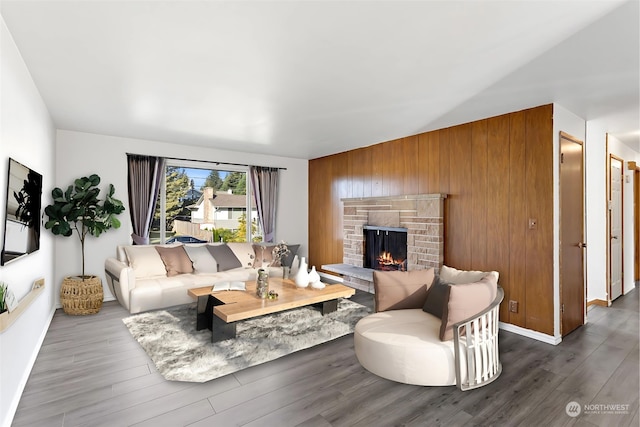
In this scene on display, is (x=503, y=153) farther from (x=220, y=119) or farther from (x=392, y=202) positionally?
(x=220, y=119)

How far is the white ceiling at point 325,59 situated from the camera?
6.51ft

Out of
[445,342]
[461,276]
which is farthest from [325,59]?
[445,342]

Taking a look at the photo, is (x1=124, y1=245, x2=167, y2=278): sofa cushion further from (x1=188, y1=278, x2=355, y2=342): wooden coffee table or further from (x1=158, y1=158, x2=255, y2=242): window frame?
(x1=188, y1=278, x2=355, y2=342): wooden coffee table

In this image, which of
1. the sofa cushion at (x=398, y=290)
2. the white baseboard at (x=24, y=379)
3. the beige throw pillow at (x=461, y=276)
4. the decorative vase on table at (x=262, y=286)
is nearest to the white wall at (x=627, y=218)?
the beige throw pillow at (x=461, y=276)

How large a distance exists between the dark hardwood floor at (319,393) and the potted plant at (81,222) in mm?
982

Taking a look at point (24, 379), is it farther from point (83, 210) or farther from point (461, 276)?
point (461, 276)

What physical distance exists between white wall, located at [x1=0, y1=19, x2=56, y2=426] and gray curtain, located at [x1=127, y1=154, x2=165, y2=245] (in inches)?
65.8

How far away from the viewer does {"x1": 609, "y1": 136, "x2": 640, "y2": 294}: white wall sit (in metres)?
5.27

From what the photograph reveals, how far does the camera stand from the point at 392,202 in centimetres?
509

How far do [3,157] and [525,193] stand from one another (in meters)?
4.42

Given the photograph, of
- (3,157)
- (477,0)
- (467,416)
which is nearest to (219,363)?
(467,416)

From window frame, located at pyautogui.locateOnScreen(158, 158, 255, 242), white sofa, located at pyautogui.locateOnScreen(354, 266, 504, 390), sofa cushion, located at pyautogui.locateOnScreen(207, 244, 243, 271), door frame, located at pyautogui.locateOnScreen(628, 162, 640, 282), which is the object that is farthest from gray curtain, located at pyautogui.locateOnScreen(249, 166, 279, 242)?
door frame, located at pyautogui.locateOnScreen(628, 162, 640, 282)

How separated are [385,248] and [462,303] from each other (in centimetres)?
289

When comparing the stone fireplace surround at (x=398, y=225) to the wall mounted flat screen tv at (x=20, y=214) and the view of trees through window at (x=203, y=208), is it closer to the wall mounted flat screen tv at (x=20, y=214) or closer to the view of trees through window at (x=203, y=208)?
the view of trees through window at (x=203, y=208)
